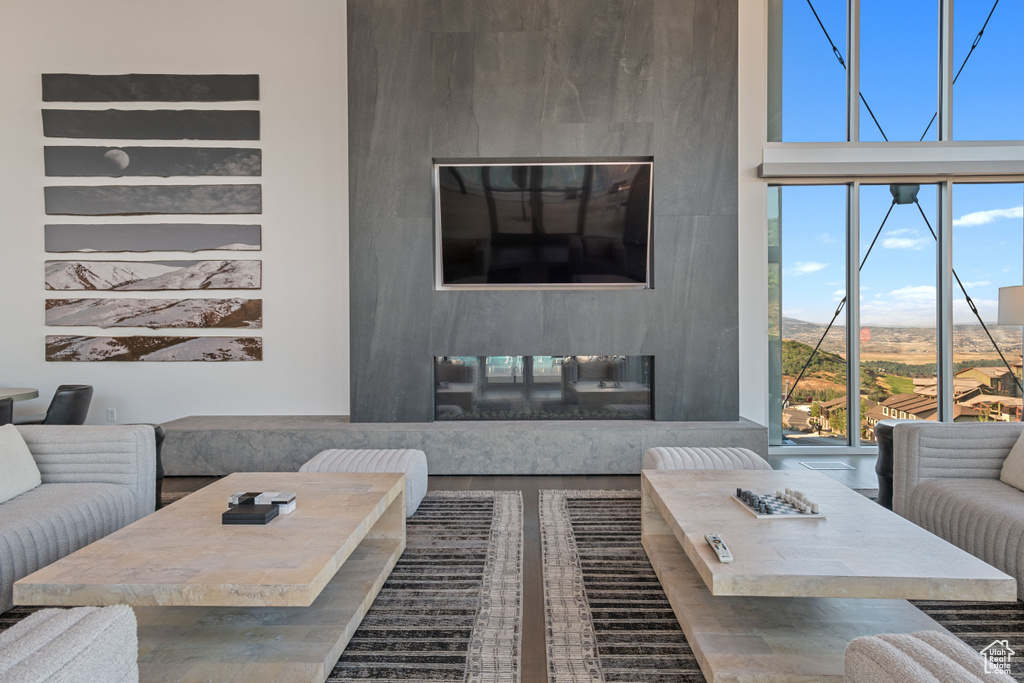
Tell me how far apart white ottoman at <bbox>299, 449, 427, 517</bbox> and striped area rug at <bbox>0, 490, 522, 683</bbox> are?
170 millimetres

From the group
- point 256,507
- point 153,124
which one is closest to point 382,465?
point 256,507

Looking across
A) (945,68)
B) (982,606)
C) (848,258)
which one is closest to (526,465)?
(982,606)

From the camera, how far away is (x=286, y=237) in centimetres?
482

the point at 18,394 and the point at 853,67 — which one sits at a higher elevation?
the point at 853,67

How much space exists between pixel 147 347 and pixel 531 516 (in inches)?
144

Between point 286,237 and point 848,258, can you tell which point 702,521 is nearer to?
point 848,258

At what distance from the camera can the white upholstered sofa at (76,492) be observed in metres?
2.15

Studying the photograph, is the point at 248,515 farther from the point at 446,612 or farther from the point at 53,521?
the point at 53,521

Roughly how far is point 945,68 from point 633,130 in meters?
2.76

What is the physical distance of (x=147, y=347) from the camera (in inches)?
191

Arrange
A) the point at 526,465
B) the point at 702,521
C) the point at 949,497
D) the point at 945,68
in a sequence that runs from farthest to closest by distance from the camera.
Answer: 1. the point at 945,68
2. the point at 526,465
3. the point at 949,497
4. the point at 702,521

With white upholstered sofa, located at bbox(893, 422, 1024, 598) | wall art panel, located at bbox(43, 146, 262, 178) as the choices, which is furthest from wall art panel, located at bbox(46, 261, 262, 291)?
white upholstered sofa, located at bbox(893, 422, 1024, 598)

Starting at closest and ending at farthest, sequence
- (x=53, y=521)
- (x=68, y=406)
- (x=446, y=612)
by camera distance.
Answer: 1. (x=446, y=612)
2. (x=53, y=521)
3. (x=68, y=406)

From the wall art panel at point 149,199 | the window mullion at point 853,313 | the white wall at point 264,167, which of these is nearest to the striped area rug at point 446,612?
the white wall at point 264,167
